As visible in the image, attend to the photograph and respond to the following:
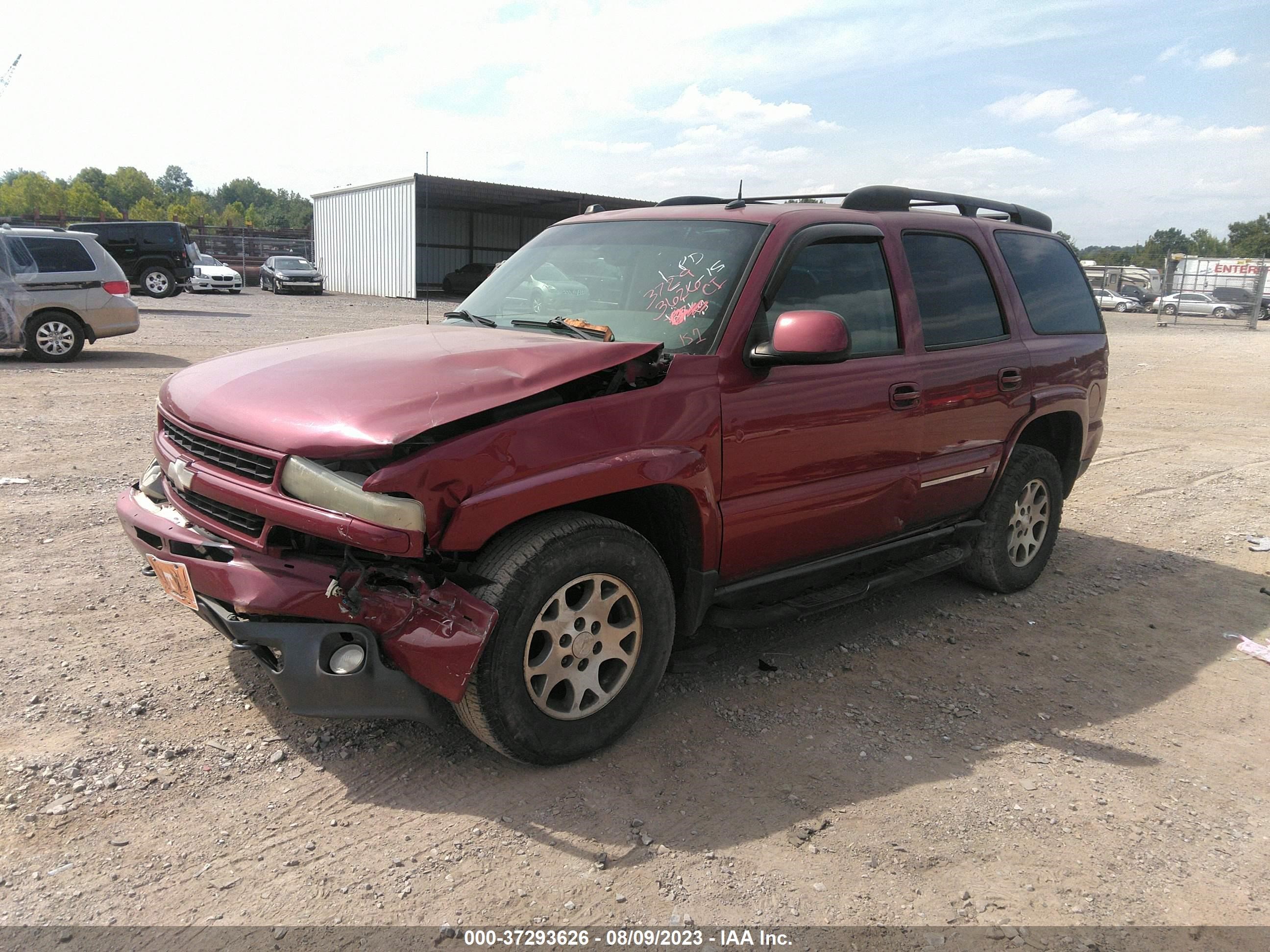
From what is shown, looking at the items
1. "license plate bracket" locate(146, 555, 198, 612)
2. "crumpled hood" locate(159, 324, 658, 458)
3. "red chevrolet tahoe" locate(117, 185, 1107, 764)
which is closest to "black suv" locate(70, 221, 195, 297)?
"red chevrolet tahoe" locate(117, 185, 1107, 764)

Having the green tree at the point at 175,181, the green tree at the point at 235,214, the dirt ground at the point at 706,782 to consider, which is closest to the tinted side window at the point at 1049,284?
the dirt ground at the point at 706,782

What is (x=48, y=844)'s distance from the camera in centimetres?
259

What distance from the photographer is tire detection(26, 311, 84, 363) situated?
1184 centimetres

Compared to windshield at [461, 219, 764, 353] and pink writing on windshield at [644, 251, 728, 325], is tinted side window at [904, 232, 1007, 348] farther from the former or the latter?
pink writing on windshield at [644, 251, 728, 325]

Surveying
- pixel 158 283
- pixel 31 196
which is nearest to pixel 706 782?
pixel 158 283

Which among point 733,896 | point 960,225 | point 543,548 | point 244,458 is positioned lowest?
point 733,896

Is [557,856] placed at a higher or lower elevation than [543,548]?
lower

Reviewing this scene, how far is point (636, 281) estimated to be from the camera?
372cm

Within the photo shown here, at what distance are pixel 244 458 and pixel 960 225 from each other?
356cm

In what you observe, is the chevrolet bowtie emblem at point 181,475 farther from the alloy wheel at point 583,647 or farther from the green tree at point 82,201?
the green tree at point 82,201

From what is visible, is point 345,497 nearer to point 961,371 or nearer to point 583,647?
point 583,647

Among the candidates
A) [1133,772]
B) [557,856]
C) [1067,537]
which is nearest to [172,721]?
[557,856]

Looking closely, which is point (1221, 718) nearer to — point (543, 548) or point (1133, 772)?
point (1133, 772)

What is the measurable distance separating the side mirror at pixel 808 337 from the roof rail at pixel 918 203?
47.4 inches
